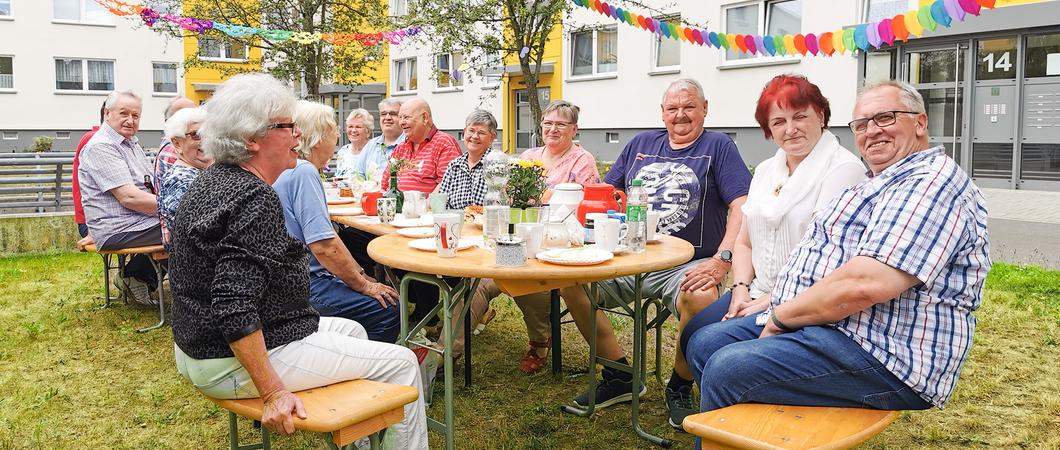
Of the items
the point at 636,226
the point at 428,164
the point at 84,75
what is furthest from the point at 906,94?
the point at 84,75

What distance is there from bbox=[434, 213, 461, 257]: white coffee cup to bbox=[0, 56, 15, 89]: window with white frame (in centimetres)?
2857

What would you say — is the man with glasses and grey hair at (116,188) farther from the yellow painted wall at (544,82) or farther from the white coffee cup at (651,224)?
the yellow painted wall at (544,82)

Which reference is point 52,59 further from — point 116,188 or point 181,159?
point 181,159

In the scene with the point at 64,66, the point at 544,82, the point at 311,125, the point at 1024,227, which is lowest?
the point at 1024,227

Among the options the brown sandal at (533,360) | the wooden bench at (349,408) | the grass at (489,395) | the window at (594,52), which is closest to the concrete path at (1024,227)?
the grass at (489,395)

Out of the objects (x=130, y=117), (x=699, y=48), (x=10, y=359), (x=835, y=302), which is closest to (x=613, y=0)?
(x=699, y=48)

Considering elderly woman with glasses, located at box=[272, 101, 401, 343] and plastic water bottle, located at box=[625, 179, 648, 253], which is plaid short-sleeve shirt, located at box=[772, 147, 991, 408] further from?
elderly woman with glasses, located at box=[272, 101, 401, 343]

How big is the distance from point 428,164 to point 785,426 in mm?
3967

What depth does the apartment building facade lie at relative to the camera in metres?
26.0

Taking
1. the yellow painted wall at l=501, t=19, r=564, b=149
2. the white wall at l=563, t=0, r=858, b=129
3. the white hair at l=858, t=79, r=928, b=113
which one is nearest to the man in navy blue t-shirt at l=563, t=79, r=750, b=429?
the white hair at l=858, t=79, r=928, b=113

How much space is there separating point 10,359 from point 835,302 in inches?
184

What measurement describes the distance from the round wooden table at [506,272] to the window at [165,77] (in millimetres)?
28375

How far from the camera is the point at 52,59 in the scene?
86.9ft

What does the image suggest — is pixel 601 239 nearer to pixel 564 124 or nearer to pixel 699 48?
pixel 564 124
